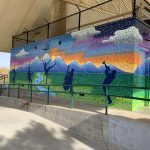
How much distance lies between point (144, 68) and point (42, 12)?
30.9 feet

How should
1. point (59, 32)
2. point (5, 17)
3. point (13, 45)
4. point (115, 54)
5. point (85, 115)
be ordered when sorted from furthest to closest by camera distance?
point (13, 45) < point (5, 17) < point (59, 32) < point (115, 54) < point (85, 115)

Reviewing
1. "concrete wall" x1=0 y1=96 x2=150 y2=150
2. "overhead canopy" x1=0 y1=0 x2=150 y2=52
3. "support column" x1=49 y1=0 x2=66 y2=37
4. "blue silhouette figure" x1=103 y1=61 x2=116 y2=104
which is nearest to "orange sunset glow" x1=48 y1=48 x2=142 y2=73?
"blue silhouette figure" x1=103 y1=61 x2=116 y2=104

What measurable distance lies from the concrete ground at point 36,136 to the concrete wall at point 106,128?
219 mm

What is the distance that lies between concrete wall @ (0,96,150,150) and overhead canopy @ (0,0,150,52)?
573cm

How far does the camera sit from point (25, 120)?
9.40 metres

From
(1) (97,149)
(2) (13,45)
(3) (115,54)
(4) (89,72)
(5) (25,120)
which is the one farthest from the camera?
(2) (13,45)

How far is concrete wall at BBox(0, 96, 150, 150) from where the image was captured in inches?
254

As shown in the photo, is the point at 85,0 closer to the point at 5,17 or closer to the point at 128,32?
the point at 5,17

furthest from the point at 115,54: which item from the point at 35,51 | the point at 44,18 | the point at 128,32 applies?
the point at 44,18

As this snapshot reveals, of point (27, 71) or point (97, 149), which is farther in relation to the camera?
point (27, 71)

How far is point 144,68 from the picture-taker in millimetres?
10555

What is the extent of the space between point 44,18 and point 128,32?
9101 millimetres

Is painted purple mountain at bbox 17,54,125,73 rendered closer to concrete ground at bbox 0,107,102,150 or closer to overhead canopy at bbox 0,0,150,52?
overhead canopy at bbox 0,0,150,52

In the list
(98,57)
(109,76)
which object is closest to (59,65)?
(98,57)
